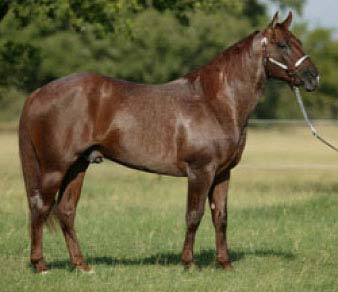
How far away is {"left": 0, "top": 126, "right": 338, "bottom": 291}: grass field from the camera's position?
7262mm

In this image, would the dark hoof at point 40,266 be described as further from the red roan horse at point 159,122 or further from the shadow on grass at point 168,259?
the shadow on grass at point 168,259

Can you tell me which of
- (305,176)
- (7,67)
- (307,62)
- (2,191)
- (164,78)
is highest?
(307,62)

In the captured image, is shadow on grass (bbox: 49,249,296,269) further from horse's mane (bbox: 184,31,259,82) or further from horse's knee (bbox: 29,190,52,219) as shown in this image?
horse's mane (bbox: 184,31,259,82)

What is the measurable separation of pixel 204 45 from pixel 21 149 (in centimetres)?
3306

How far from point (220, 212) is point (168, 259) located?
2.66 feet

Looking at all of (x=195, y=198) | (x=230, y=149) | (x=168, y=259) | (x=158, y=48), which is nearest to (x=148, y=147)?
(x=195, y=198)

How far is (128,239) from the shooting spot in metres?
9.71

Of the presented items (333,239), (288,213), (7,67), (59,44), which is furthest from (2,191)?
(59,44)

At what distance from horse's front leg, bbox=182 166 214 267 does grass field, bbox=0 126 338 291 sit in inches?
7.6

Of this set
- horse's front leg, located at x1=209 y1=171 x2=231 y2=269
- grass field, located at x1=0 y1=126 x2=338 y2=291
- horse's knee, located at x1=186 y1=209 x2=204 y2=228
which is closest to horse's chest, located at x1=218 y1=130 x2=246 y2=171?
horse's front leg, located at x1=209 y1=171 x2=231 y2=269

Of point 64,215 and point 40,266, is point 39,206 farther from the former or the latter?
point 40,266

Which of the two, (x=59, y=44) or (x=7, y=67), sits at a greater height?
(x=7, y=67)

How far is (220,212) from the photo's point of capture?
8.09 m

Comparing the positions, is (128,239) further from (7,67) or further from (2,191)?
(7,67)
